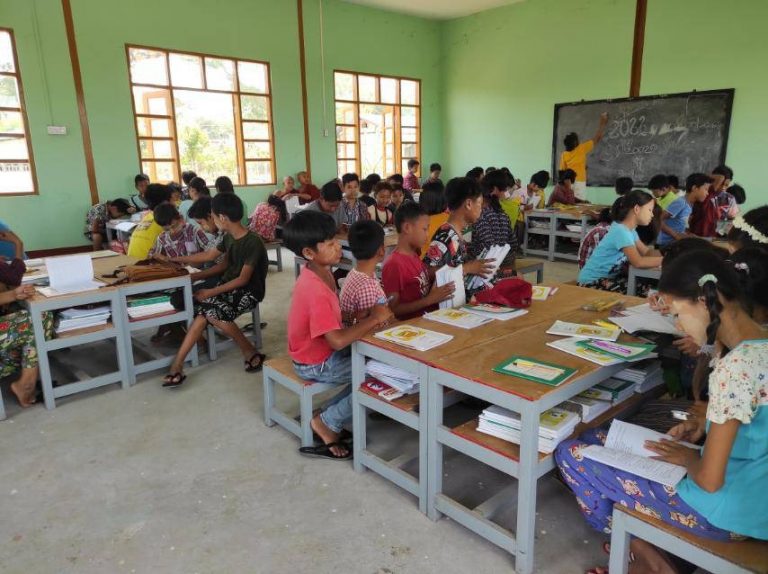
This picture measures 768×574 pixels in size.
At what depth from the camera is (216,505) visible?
2182 millimetres

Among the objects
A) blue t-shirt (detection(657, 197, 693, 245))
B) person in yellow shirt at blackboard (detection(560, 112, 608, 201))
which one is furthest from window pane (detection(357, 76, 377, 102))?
blue t-shirt (detection(657, 197, 693, 245))

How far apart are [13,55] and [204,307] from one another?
5866 mm

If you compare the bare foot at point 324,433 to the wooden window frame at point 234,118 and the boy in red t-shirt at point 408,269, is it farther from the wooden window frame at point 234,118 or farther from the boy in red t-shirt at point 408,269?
the wooden window frame at point 234,118

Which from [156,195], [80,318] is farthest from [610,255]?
[156,195]

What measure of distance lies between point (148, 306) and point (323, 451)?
65.7 inches

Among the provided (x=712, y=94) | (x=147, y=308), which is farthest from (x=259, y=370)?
(x=712, y=94)

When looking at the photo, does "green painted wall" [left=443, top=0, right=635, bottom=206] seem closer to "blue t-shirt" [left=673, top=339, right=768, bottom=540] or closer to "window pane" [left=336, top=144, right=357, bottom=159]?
"window pane" [left=336, top=144, right=357, bottom=159]

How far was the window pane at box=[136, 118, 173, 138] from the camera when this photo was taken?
8.20 meters

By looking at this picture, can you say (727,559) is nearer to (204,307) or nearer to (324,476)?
(324,476)

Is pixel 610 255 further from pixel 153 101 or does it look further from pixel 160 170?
pixel 153 101

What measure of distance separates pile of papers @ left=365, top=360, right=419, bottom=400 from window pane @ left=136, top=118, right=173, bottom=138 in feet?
24.4

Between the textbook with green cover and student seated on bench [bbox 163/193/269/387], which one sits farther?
student seated on bench [bbox 163/193/269/387]

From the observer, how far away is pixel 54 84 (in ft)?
23.9

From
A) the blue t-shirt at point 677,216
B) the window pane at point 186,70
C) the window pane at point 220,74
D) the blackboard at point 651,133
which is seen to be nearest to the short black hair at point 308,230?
the blue t-shirt at point 677,216
